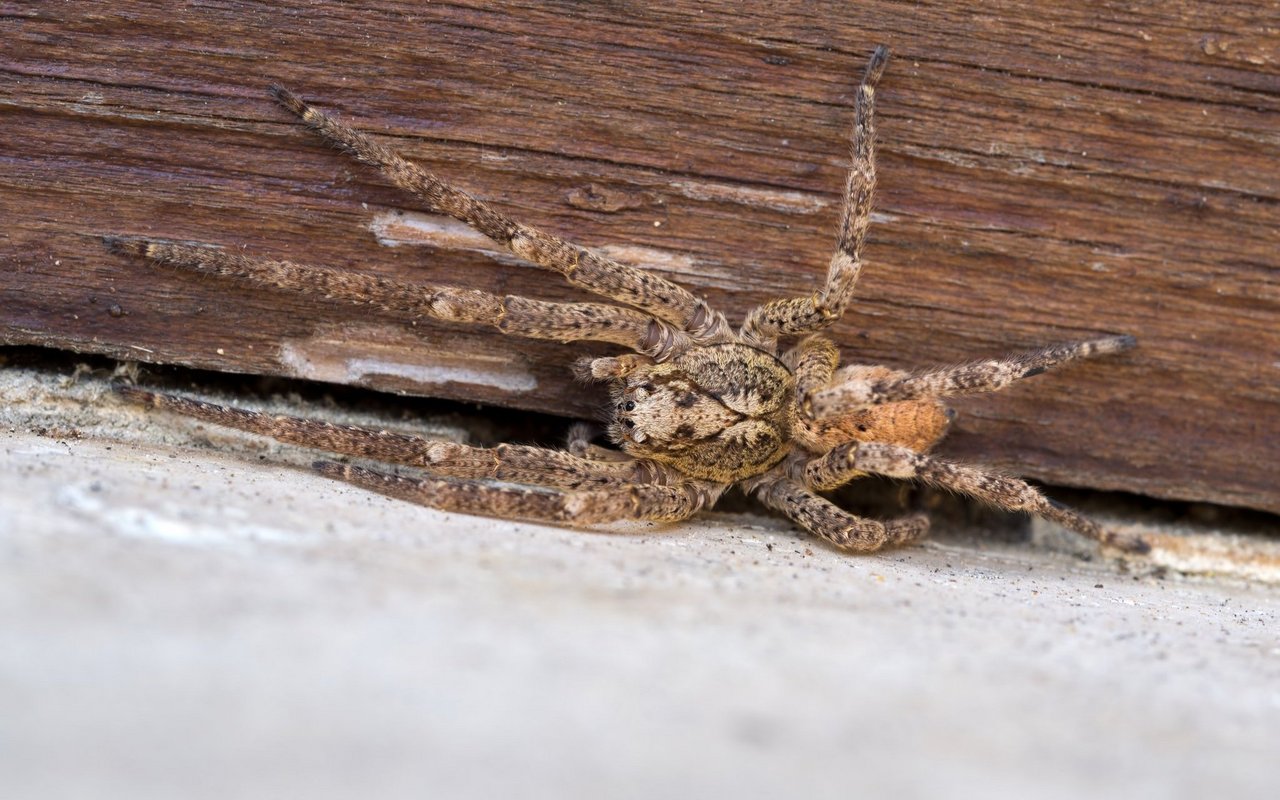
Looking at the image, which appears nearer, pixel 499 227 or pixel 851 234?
pixel 499 227

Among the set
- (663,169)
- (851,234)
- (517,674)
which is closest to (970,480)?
(851,234)

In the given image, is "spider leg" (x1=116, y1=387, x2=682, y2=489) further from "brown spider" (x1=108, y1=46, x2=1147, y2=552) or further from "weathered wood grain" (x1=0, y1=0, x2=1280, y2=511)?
"weathered wood grain" (x1=0, y1=0, x2=1280, y2=511)

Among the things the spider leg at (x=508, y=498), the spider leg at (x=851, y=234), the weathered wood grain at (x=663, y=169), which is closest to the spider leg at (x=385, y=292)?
the weathered wood grain at (x=663, y=169)

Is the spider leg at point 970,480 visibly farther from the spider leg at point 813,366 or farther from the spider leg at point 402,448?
the spider leg at point 402,448

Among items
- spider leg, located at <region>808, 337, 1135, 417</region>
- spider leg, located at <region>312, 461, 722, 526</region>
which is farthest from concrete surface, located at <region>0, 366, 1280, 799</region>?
spider leg, located at <region>808, 337, 1135, 417</region>

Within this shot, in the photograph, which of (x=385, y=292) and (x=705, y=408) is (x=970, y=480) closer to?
(x=705, y=408)

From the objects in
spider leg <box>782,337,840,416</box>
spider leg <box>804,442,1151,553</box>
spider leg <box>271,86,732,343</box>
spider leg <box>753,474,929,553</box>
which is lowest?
spider leg <box>753,474,929,553</box>
